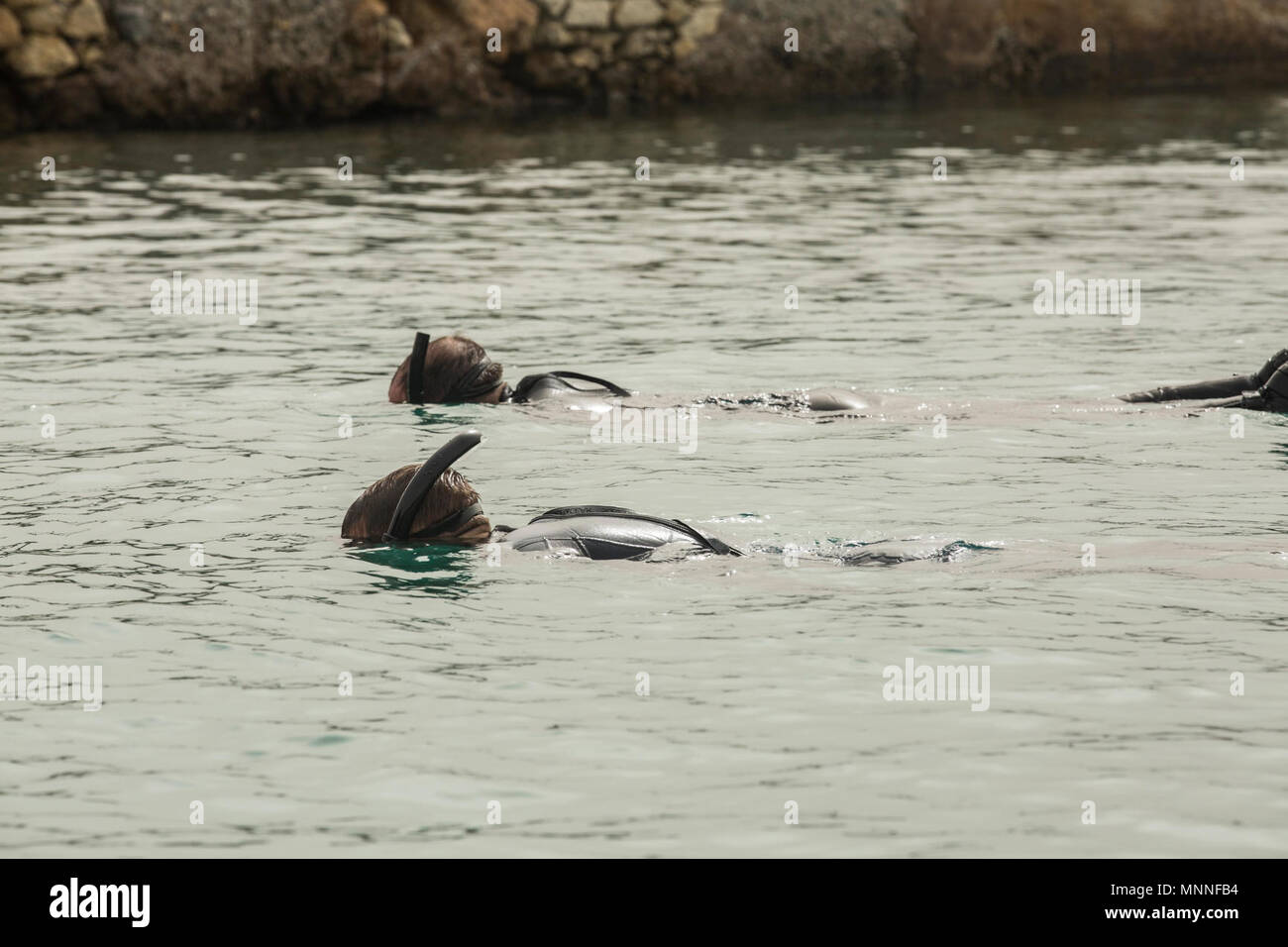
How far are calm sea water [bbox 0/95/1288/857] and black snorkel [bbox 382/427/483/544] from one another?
0.21 meters

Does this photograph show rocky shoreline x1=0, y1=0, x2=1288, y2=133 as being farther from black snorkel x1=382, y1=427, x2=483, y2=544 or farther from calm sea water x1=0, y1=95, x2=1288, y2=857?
black snorkel x1=382, y1=427, x2=483, y2=544

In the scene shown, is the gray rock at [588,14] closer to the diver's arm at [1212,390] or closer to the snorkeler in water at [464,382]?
the snorkeler in water at [464,382]

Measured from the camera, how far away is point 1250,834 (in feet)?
20.3

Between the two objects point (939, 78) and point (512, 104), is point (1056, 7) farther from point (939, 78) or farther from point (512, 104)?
point (512, 104)

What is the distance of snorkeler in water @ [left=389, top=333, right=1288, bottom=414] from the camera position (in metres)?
12.9

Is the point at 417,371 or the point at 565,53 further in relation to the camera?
the point at 565,53

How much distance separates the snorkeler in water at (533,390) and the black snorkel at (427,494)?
3731 mm

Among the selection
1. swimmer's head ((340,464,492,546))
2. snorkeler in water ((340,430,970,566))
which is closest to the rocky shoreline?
swimmer's head ((340,464,492,546))

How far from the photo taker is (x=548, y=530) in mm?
9227

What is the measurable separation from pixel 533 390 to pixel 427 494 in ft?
13.9

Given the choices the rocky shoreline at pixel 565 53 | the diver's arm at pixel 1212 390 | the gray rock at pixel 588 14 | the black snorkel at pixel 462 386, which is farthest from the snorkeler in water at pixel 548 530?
the gray rock at pixel 588 14

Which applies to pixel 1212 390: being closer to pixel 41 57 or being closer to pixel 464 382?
pixel 464 382

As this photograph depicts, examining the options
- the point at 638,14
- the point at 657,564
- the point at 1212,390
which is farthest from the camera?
the point at 638,14

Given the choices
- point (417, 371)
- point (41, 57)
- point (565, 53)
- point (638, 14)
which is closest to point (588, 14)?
point (565, 53)
